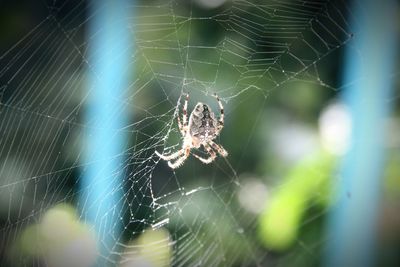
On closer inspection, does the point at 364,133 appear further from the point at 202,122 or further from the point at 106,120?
the point at 106,120

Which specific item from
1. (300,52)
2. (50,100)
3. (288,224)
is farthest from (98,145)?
(300,52)

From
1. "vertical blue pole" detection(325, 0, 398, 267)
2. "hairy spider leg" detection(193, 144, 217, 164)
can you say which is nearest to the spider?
"hairy spider leg" detection(193, 144, 217, 164)

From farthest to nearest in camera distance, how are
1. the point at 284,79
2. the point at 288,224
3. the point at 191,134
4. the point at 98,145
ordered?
the point at 284,79
the point at 288,224
the point at 191,134
the point at 98,145

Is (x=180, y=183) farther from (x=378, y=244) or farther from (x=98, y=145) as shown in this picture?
(x=378, y=244)

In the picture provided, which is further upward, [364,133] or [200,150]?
[364,133]

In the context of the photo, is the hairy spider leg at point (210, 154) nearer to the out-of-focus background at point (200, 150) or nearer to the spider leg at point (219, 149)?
the spider leg at point (219, 149)

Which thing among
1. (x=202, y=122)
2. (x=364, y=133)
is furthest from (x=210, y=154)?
(x=364, y=133)

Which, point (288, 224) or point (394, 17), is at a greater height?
point (394, 17)
